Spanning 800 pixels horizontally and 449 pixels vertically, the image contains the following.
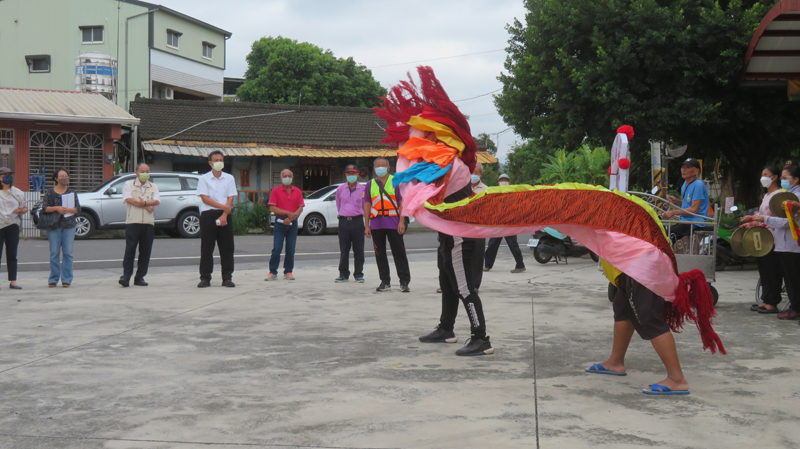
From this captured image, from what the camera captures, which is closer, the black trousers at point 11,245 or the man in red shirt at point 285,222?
the black trousers at point 11,245

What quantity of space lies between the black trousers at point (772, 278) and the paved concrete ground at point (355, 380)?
260mm

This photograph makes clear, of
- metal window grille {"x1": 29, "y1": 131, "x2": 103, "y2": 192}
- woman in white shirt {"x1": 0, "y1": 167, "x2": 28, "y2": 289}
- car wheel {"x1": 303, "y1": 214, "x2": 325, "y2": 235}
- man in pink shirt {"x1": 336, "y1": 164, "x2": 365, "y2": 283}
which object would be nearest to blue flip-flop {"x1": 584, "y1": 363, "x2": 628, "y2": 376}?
man in pink shirt {"x1": 336, "y1": 164, "x2": 365, "y2": 283}

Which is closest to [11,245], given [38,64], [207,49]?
[38,64]

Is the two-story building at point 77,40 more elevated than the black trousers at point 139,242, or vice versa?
the two-story building at point 77,40

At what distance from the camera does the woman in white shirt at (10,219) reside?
355 inches

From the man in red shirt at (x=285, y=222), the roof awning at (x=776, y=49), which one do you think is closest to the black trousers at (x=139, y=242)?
the man in red shirt at (x=285, y=222)

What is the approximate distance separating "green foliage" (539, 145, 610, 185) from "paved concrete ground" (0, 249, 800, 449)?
14839 mm

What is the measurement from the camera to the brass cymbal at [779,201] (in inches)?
265

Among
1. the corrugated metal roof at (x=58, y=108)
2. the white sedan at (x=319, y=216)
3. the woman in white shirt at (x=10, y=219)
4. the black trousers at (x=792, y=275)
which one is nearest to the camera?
the black trousers at (x=792, y=275)

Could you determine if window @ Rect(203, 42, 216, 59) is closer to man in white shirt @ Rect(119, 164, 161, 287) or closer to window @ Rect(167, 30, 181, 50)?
window @ Rect(167, 30, 181, 50)

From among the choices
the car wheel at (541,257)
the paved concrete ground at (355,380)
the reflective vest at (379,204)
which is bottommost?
the paved concrete ground at (355,380)

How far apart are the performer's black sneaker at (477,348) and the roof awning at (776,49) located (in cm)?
661

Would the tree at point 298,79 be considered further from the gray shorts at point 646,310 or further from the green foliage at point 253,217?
the gray shorts at point 646,310

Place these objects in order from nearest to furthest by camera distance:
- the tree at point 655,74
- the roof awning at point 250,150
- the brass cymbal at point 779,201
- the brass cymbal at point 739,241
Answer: the brass cymbal at point 779,201, the brass cymbal at point 739,241, the tree at point 655,74, the roof awning at point 250,150
